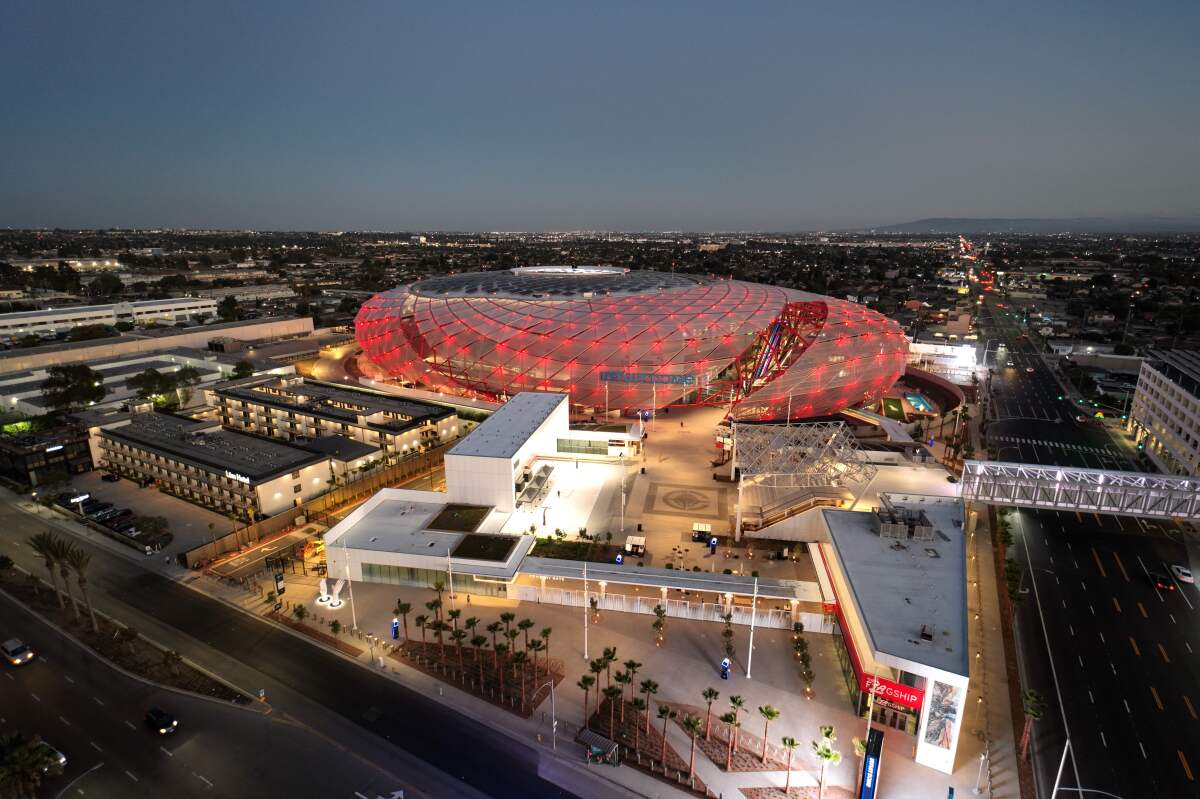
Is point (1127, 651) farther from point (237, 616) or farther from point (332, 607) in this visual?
point (237, 616)

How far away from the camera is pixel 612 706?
25453 mm

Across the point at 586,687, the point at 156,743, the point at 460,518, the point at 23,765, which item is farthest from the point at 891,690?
the point at 23,765

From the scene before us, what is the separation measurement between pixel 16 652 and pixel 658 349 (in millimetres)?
46138

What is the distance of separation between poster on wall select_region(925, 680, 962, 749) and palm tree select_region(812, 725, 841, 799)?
11.4 feet

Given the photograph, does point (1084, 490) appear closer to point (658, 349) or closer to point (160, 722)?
point (658, 349)

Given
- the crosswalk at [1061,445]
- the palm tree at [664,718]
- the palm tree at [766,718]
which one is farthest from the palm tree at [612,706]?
the crosswalk at [1061,445]

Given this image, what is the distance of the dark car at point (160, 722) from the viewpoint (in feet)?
79.9

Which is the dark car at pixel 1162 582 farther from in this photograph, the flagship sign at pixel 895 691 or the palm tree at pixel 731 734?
the palm tree at pixel 731 734

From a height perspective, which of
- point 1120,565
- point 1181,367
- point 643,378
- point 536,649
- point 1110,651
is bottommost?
point 1110,651

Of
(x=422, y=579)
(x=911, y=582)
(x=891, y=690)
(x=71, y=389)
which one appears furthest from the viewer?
(x=71, y=389)

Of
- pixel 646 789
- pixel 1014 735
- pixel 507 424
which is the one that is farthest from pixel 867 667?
pixel 507 424

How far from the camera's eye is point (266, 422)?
198 ft

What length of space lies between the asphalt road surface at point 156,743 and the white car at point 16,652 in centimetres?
42

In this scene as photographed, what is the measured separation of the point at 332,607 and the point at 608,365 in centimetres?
3153
